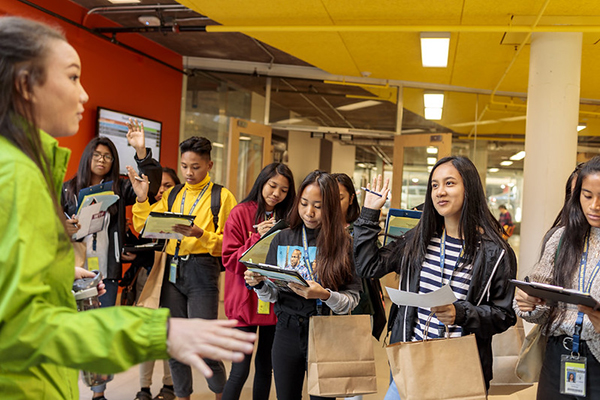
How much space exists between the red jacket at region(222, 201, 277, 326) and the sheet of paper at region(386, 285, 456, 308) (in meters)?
1.30

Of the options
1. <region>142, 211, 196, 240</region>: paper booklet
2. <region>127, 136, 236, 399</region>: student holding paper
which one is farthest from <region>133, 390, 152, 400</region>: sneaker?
<region>142, 211, 196, 240</region>: paper booklet

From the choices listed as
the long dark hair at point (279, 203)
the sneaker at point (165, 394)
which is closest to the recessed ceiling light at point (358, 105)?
the long dark hair at point (279, 203)

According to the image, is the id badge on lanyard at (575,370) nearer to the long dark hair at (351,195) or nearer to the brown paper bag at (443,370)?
the brown paper bag at (443,370)

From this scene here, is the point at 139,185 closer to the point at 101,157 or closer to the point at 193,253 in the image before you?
the point at 101,157

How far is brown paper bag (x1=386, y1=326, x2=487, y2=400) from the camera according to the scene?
1.86 meters

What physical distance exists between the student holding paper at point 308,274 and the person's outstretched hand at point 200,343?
150cm

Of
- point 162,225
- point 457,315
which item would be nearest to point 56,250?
point 457,315

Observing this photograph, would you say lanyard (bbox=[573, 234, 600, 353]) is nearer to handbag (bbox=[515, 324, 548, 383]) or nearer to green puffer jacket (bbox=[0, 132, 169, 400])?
handbag (bbox=[515, 324, 548, 383])

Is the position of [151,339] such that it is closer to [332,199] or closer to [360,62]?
[332,199]

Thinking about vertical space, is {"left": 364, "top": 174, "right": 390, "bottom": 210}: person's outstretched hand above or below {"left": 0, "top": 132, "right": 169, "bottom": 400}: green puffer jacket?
above

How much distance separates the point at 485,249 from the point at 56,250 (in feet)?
5.39

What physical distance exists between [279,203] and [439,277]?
1448 millimetres

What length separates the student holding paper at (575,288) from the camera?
6.27 feet

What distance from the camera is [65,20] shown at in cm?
573
